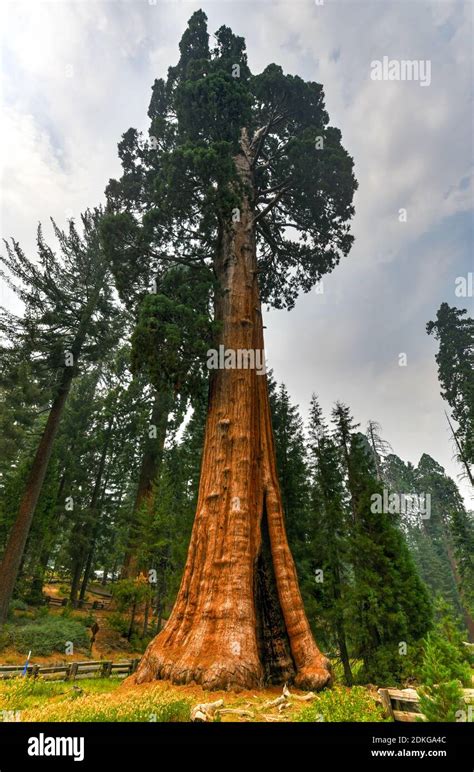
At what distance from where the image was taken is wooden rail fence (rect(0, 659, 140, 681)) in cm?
877

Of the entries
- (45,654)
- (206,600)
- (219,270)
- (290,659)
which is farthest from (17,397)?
(290,659)

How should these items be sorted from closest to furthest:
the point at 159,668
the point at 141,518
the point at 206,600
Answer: the point at 159,668
the point at 206,600
the point at 141,518

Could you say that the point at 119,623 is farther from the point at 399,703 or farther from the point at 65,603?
the point at 399,703

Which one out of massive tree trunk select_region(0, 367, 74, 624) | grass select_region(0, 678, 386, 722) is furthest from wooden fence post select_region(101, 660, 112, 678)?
grass select_region(0, 678, 386, 722)

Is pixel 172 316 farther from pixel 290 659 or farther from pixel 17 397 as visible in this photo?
pixel 17 397

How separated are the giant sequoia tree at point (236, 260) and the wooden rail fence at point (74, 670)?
521 cm

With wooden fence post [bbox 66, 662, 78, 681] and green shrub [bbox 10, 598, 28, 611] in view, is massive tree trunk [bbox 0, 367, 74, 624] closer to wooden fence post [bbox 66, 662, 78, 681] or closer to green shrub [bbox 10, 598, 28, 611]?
wooden fence post [bbox 66, 662, 78, 681]

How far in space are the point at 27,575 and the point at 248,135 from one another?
2486 centimetres

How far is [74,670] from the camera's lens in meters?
9.32

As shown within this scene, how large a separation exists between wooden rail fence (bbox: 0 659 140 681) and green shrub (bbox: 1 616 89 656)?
17.7 feet

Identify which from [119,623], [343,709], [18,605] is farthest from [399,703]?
[18,605]

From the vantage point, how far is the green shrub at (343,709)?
381 centimetres

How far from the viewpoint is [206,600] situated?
19.2 ft

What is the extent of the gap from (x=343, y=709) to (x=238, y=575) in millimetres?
2290
